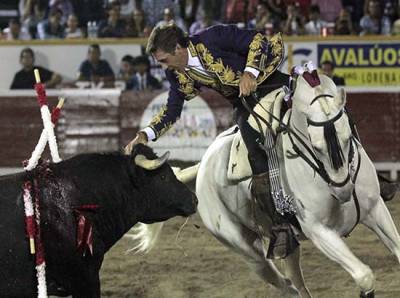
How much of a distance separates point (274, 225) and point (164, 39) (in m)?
1.26

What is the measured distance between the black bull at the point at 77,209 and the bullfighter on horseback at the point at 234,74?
0.59 meters

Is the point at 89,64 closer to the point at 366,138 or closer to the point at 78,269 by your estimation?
the point at 366,138

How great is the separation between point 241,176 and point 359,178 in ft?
2.73

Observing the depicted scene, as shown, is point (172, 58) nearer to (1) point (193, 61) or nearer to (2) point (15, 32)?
(1) point (193, 61)

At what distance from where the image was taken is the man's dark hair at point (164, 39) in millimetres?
5578

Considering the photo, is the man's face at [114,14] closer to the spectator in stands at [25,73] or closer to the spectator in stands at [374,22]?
the spectator in stands at [25,73]

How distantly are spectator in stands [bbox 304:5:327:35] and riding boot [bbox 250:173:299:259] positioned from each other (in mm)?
7637

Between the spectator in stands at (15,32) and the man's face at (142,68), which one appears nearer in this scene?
the man's face at (142,68)

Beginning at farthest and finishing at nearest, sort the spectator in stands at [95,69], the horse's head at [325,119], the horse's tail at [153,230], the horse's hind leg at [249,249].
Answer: the spectator in stands at [95,69], the horse's tail at [153,230], the horse's hind leg at [249,249], the horse's head at [325,119]

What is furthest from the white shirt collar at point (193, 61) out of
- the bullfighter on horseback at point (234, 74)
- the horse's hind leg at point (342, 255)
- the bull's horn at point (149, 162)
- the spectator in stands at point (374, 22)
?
the spectator in stands at point (374, 22)

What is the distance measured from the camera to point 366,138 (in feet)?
36.8

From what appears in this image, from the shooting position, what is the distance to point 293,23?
13.4 meters

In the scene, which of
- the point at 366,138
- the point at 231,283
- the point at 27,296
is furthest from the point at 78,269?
the point at 366,138

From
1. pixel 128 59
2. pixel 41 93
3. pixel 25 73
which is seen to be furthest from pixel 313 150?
pixel 25 73
